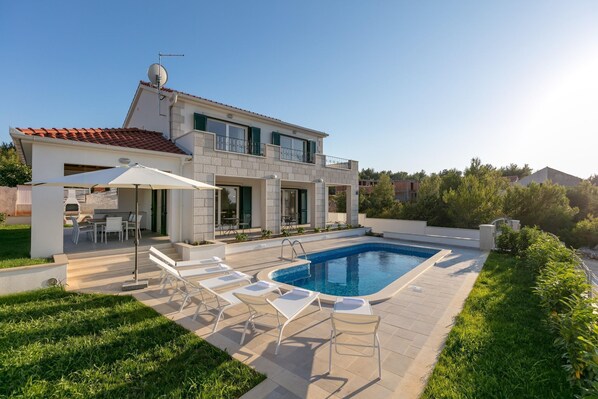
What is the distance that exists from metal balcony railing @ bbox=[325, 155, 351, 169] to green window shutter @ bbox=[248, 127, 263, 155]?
16.5 feet

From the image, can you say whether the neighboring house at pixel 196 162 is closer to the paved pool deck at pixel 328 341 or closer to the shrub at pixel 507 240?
the paved pool deck at pixel 328 341

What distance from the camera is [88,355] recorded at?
12.9 feet

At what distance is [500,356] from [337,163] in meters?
16.5

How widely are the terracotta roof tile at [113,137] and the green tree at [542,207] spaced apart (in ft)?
70.9

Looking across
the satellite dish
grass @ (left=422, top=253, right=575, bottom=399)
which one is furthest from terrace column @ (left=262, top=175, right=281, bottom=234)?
grass @ (left=422, top=253, right=575, bottom=399)

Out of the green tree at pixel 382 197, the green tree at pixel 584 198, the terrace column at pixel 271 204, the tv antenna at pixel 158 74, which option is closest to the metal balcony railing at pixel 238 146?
the terrace column at pixel 271 204

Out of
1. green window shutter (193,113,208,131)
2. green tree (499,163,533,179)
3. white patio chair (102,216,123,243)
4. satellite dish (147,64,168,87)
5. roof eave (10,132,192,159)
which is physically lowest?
white patio chair (102,216,123,243)

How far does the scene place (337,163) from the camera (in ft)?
64.7

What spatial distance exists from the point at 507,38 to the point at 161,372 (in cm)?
1372

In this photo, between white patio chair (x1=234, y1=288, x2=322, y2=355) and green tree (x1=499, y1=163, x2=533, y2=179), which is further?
green tree (x1=499, y1=163, x2=533, y2=179)

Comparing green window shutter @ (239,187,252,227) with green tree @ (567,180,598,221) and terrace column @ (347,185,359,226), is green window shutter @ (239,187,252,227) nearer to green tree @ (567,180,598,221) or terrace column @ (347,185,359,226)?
terrace column @ (347,185,359,226)

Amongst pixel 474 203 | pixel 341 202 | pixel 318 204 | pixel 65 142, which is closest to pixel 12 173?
pixel 65 142

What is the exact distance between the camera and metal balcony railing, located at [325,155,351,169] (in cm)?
1879

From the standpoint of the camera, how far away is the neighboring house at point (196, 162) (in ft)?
28.2
